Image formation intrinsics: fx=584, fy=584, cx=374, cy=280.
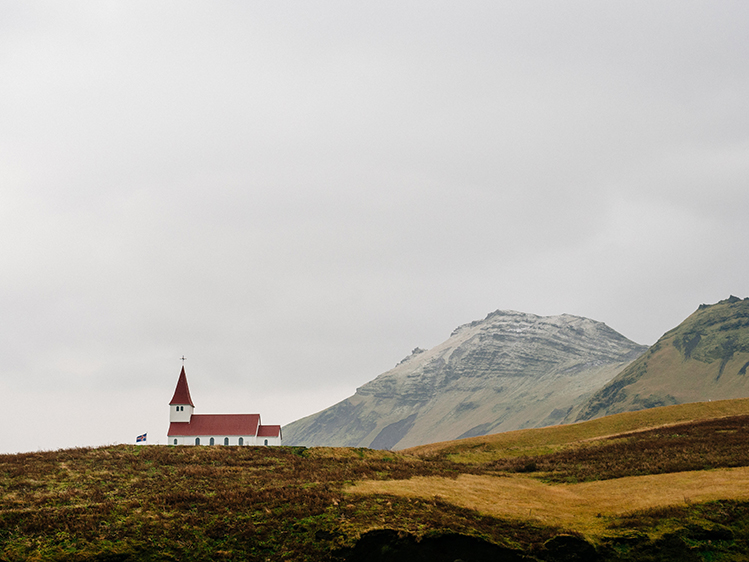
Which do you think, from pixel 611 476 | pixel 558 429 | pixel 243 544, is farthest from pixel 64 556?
pixel 558 429

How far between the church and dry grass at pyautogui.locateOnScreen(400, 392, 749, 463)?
A: 1848 inches

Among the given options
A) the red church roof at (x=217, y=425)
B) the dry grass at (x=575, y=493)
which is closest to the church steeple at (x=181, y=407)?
the red church roof at (x=217, y=425)

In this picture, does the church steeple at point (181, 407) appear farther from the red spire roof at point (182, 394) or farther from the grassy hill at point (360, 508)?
the grassy hill at point (360, 508)

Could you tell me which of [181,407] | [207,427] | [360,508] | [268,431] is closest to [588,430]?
[360,508]

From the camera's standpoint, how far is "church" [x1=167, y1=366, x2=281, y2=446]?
111 meters

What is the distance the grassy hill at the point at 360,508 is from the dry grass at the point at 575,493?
0.13 metres

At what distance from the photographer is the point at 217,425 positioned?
Answer: 369 ft

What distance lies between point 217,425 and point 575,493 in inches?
3438

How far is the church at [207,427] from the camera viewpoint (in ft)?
363

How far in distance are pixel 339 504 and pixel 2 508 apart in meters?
16.0

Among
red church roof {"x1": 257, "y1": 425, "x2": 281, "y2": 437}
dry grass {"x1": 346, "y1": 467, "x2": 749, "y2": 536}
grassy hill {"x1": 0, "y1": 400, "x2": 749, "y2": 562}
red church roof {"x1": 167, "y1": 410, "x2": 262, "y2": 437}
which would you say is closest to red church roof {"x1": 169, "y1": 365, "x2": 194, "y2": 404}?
red church roof {"x1": 167, "y1": 410, "x2": 262, "y2": 437}

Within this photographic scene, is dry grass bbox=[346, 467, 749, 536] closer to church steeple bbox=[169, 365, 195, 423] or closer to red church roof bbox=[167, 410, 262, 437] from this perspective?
red church roof bbox=[167, 410, 262, 437]

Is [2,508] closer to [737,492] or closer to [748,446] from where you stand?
[737,492]

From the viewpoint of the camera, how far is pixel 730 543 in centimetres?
2573
